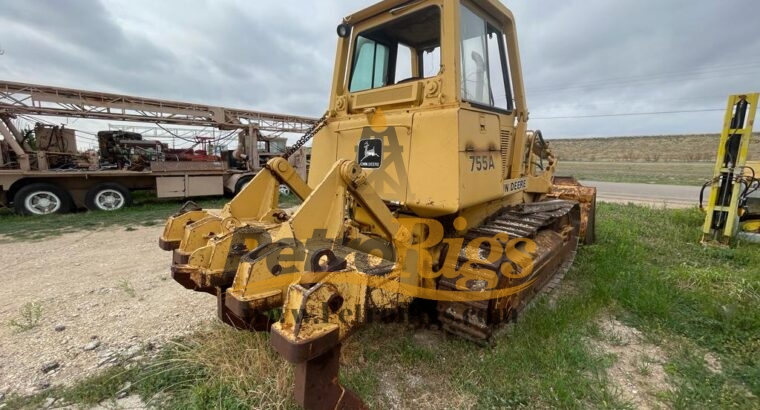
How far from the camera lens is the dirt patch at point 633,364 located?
2.46m

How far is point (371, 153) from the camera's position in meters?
3.08

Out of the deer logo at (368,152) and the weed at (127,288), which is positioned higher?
the deer logo at (368,152)

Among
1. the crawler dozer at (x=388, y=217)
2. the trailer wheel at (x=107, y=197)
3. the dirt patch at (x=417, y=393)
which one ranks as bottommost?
the dirt patch at (x=417, y=393)

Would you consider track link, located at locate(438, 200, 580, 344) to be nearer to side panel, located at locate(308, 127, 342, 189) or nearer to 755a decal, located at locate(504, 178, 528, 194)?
755a decal, located at locate(504, 178, 528, 194)

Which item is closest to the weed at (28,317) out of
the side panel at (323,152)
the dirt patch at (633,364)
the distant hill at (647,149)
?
the side panel at (323,152)

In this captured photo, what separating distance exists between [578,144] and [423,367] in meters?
61.8

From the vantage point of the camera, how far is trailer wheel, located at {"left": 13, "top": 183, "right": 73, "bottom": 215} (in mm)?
9391

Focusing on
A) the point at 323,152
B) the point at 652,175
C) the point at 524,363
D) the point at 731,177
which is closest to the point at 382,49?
the point at 323,152

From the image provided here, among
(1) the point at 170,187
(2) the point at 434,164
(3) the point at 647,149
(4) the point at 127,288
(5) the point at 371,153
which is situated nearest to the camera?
(2) the point at 434,164

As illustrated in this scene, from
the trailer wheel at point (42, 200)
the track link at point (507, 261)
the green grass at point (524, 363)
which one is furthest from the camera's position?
the trailer wheel at point (42, 200)

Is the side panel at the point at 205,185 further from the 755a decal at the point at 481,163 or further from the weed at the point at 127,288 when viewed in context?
the 755a decal at the point at 481,163

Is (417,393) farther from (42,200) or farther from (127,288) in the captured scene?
(42,200)

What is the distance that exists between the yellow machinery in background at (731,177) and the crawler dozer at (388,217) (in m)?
3.91

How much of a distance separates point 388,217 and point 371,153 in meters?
0.80
